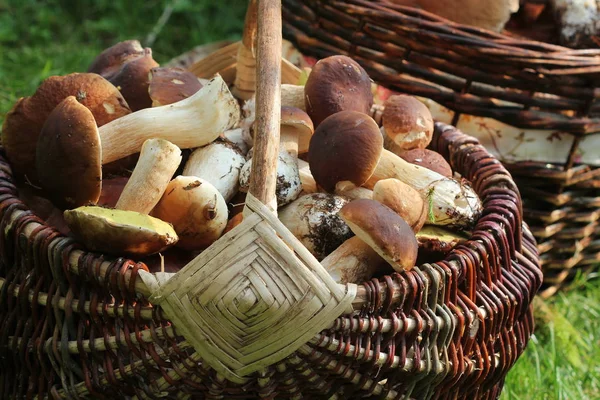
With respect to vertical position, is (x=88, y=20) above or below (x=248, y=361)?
below

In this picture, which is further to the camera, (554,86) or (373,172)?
(554,86)

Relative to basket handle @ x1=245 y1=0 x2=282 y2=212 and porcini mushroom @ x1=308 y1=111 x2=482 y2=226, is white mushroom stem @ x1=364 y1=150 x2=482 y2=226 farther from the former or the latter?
basket handle @ x1=245 y1=0 x2=282 y2=212

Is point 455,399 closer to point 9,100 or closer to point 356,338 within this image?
point 356,338

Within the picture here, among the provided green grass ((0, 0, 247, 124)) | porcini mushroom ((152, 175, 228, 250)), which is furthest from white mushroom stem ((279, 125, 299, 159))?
green grass ((0, 0, 247, 124))

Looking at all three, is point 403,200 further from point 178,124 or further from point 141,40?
point 141,40

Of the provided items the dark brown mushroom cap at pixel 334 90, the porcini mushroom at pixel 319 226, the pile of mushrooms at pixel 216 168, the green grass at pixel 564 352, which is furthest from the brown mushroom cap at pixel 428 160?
the green grass at pixel 564 352

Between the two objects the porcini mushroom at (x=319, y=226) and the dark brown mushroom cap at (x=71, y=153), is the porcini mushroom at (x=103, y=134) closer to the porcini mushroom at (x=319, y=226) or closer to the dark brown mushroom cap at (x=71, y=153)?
the dark brown mushroom cap at (x=71, y=153)

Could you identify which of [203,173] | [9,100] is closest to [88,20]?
[9,100]

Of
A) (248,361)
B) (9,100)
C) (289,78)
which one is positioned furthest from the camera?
(9,100)
